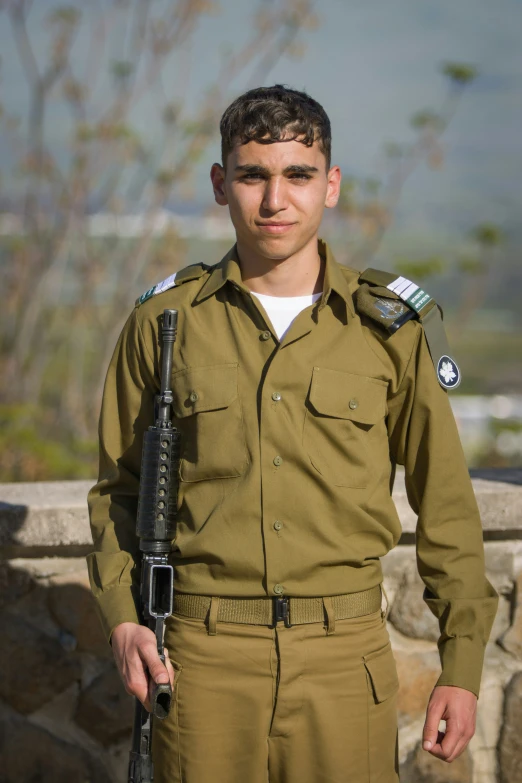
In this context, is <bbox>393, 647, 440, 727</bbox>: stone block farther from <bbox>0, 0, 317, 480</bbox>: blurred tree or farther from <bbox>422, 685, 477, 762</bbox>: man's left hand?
<bbox>0, 0, 317, 480</bbox>: blurred tree

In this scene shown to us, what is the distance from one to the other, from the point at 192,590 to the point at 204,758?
1.10 ft

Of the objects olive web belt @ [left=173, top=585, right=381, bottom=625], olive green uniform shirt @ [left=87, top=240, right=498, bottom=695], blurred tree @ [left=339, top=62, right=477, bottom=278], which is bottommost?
olive web belt @ [left=173, top=585, right=381, bottom=625]

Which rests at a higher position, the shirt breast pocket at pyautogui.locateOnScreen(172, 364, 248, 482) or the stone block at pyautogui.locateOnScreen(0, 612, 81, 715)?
the shirt breast pocket at pyautogui.locateOnScreen(172, 364, 248, 482)

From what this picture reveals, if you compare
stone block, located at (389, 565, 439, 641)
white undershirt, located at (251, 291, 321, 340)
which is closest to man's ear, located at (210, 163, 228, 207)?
white undershirt, located at (251, 291, 321, 340)

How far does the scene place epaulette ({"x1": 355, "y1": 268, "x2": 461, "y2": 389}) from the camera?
221 cm

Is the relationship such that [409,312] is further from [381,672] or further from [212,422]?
[381,672]

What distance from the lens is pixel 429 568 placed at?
2.24 meters

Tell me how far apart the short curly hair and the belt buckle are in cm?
95

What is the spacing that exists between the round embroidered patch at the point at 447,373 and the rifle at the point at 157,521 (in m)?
0.57

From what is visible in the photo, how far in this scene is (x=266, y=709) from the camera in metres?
2.08

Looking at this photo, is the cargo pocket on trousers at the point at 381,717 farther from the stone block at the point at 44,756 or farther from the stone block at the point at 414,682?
the stone block at the point at 44,756

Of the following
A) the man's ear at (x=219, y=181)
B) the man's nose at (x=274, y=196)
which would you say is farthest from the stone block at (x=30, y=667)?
the man's nose at (x=274, y=196)

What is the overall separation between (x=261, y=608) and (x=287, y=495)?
236mm

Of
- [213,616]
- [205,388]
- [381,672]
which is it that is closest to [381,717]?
[381,672]
